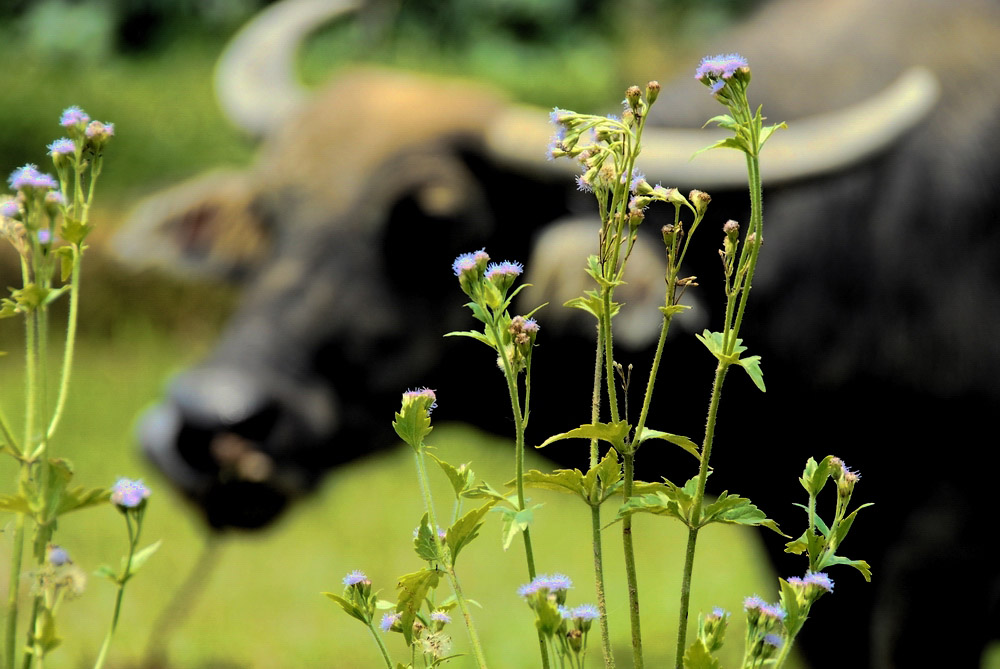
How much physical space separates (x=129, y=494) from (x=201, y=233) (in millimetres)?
2221

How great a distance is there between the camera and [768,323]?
2.41 metres

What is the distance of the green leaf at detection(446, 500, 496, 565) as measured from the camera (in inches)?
28.9

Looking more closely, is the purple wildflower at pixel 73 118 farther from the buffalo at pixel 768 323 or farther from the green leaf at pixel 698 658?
the buffalo at pixel 768 323

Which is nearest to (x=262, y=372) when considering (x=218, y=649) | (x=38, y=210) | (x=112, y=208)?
(x=218, y=649)

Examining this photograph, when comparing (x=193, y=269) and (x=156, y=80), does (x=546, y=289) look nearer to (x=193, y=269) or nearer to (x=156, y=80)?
(x=193, y=269)

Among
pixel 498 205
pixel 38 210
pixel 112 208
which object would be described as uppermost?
pixel 38 210

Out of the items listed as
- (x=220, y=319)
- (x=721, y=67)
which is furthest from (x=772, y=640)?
(x=220, y=319)

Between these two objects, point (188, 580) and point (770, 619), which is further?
point (188, 580)

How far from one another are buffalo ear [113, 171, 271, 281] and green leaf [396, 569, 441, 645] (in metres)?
1.94

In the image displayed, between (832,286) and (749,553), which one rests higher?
(832,286)

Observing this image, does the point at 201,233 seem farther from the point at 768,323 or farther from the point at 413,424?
the point at 413,424

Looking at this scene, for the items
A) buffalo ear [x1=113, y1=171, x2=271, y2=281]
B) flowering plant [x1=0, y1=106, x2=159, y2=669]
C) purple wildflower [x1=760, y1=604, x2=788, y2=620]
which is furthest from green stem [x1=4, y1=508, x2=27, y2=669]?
buffalo ear [x1=113, y1=171, x2=271, y2=281]

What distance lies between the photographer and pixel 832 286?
2.42 meters

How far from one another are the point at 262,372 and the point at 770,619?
1722 mm
